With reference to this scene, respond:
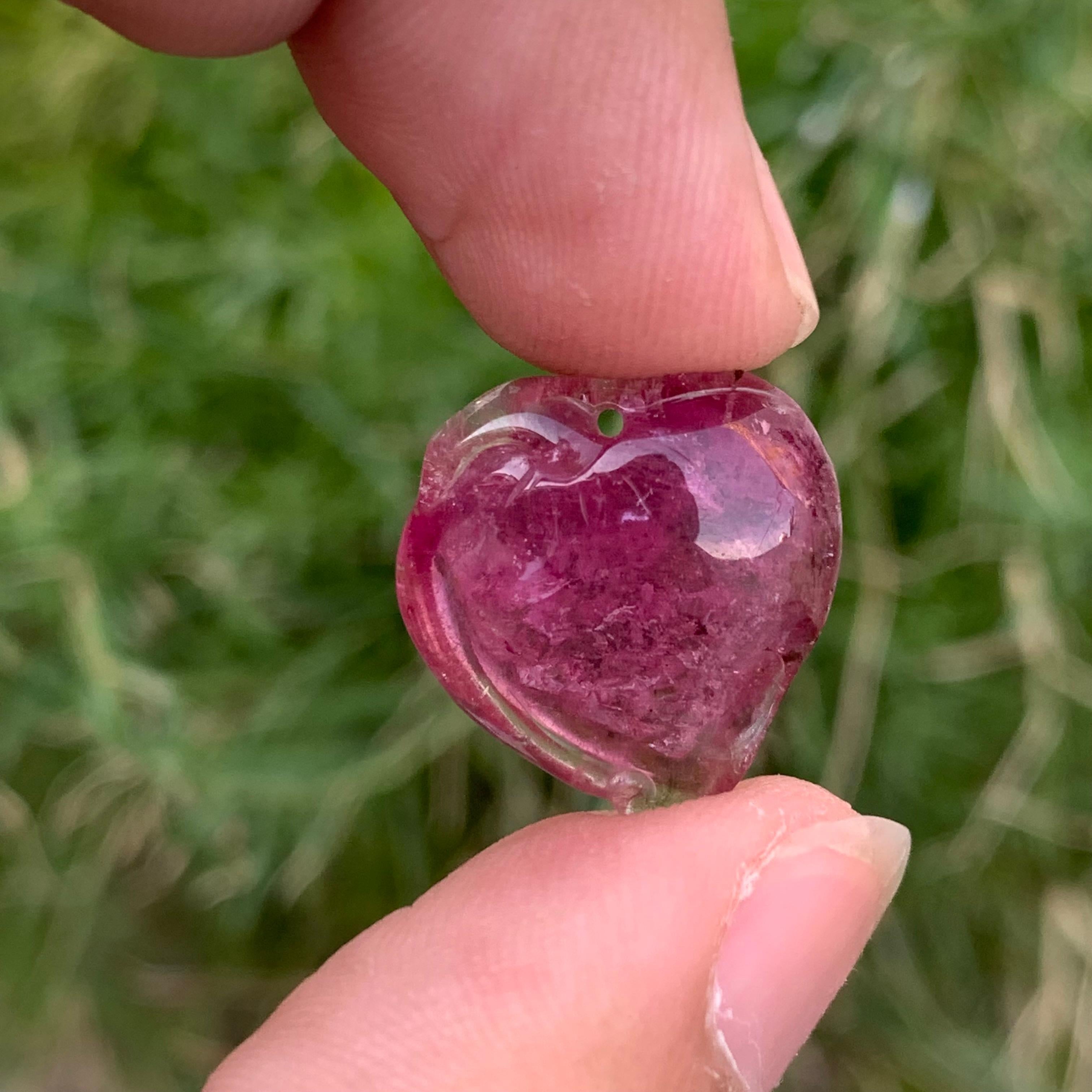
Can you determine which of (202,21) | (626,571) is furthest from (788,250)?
(202,21)

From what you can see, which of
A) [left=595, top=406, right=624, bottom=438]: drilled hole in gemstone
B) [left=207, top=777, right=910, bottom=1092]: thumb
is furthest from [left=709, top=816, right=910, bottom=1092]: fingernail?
[left=595, top=406, right=624, bottom=438]: drilled hole in gemstone

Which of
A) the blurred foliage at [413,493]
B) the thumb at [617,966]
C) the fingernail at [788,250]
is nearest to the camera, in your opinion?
the thumb at [617,966]

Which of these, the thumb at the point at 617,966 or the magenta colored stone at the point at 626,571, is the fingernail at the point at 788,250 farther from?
the thumb at the point at 617,966

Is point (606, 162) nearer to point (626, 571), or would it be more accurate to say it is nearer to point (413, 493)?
point (626, 571)

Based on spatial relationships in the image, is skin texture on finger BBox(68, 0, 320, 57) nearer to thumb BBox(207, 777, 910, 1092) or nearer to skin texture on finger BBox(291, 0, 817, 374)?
skin texture on finger BBox(291, 0, 817, 374)

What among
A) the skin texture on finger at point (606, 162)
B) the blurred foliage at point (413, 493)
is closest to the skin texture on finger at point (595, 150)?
the skin texture on finger at point (606, 162)

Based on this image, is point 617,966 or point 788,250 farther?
point 788,250
